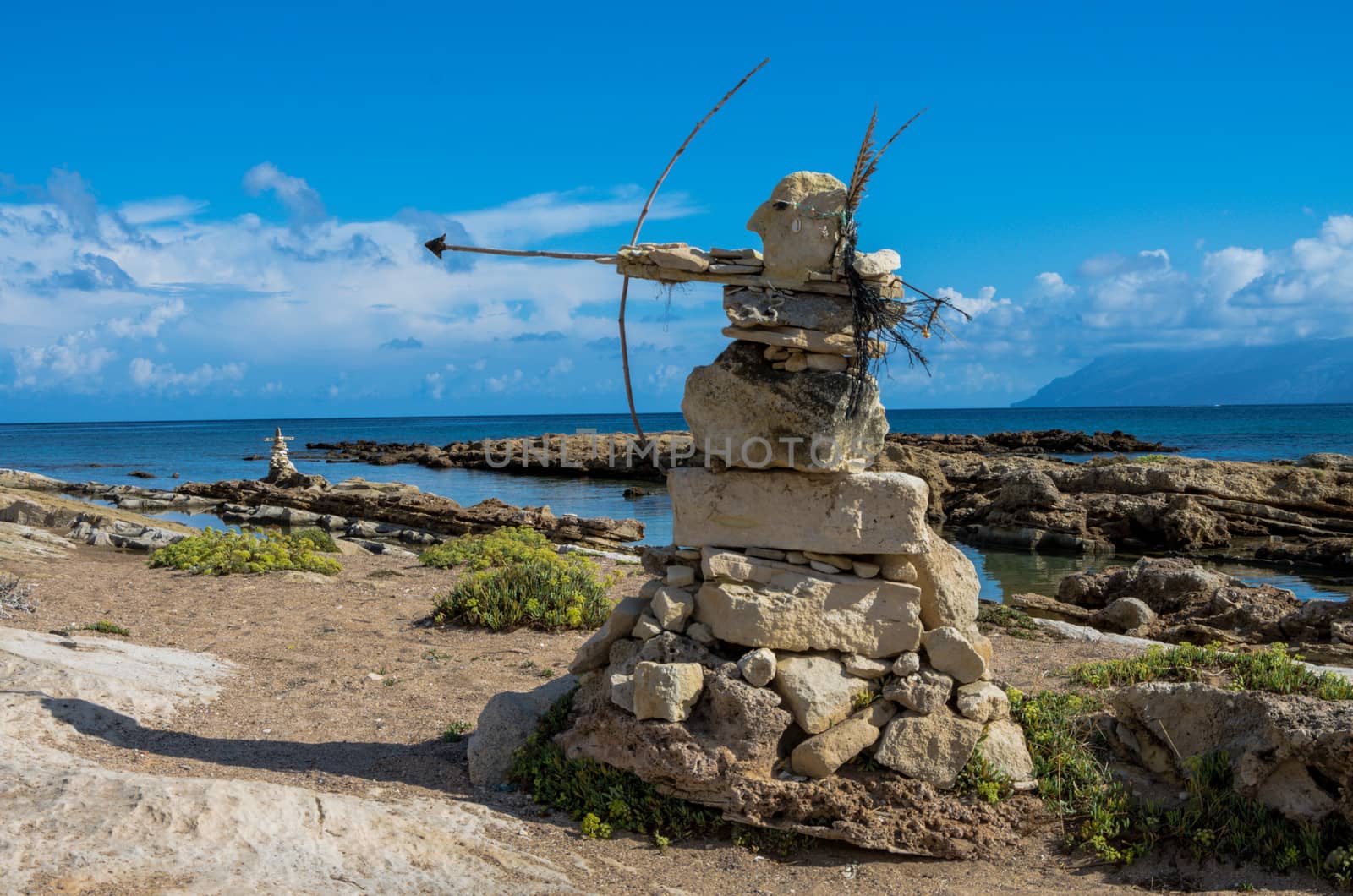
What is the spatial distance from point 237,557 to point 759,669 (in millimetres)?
11089

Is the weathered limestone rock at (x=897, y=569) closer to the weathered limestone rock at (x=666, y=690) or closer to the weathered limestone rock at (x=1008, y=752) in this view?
the weathered limestone rock at (x=1008, y=752)

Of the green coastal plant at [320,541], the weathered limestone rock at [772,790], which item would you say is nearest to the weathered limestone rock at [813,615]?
the weathered limestone rock at [772,790]

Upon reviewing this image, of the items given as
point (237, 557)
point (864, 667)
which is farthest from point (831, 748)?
point (237, 557)

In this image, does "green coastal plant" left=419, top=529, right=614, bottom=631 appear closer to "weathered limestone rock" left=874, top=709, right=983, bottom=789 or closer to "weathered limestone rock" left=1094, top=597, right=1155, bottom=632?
"weathered limestone rock" left=874, top=709, right=983, bottom=789

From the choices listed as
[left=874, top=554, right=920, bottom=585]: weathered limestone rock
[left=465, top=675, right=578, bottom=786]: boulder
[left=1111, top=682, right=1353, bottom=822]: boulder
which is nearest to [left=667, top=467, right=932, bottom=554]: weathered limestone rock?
[left=874, top=554, right=920, bottom=585]: weathered limestone rock

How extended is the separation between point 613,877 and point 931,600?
9.13 feet

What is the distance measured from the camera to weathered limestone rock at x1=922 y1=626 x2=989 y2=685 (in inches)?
254

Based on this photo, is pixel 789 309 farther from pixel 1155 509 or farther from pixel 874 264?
pixel 1155 509

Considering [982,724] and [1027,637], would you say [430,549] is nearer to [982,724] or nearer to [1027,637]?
[1027,637]

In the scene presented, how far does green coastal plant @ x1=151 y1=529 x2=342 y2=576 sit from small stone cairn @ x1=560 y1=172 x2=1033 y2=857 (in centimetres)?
954

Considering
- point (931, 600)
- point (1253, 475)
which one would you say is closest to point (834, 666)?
point (931, 600)

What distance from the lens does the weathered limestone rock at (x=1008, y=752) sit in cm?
639

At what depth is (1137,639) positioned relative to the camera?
1194 cm

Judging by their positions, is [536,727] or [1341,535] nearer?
[536,727]
